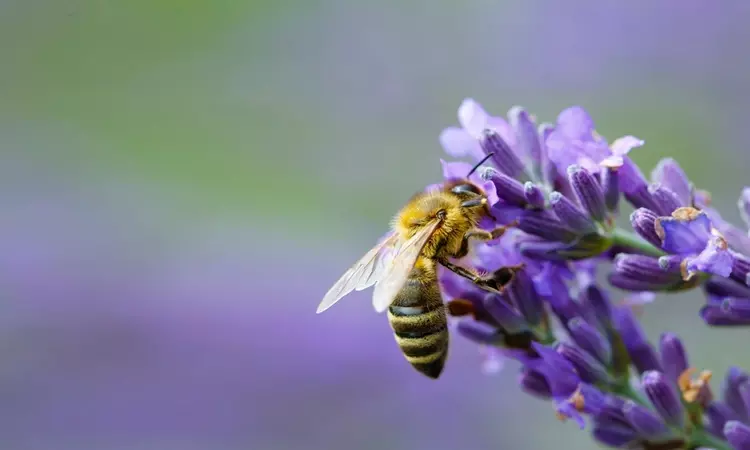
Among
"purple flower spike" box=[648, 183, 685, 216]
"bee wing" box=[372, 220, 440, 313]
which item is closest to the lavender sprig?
"purple flower spike" box=[648, 183, 685, 216]

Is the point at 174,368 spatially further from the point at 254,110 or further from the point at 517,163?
the point at 517,163

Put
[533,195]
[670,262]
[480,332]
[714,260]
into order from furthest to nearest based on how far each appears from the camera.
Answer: [480,332], [533,195], [670,262], [714,260]

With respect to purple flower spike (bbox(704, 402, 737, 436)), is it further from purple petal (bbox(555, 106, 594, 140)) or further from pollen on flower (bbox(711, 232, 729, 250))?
purple petal (bbox(555, 106, 594, 140))

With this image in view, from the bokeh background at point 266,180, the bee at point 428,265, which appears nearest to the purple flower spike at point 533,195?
the bee at point 428,265

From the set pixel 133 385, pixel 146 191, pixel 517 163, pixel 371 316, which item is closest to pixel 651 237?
pixel 517 163

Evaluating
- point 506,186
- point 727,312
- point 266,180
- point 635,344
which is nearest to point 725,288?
point 727,312

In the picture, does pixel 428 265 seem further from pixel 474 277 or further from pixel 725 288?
pixel 725 288
